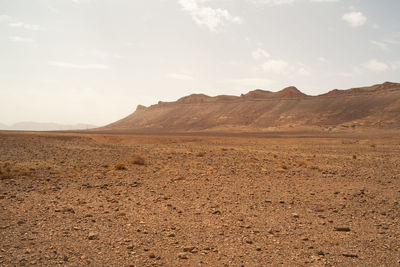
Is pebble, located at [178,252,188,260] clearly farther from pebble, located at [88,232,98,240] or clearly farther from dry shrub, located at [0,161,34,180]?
dry shrub, located at [0,161,34,180]

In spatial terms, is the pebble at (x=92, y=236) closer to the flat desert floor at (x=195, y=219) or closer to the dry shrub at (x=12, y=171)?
the flat desert floor at (x=195, y=219)

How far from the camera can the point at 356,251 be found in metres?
4.93

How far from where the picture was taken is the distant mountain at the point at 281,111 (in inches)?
3066

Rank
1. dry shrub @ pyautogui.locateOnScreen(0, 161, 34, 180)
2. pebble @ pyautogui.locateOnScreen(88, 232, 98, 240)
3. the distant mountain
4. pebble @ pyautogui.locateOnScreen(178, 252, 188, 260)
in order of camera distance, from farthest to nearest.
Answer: the distant mountain < dry shrub @ pyautogui.locateOnScreen(0, 161, 34, 180) < pebble @ pyautogui.locateOnScreen(88, 232, 98, 240) < pebble @ pyautogui.locateOnScreen(178, 252, 188, 260)

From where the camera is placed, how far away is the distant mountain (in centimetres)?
7788

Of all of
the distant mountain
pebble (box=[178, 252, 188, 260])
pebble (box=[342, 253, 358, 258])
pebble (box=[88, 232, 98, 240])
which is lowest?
pebble (box=[342, 253, 358, 258])

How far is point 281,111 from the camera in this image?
9931cm

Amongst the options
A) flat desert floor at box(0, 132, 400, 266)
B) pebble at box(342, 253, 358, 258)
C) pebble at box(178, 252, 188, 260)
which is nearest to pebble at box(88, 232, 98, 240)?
flat desert floor at box(0, 132, 400, 266)

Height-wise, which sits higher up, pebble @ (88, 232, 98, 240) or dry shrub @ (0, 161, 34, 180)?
dry shrub @ (0, 161, 34, 180)

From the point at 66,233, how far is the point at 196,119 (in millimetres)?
111830

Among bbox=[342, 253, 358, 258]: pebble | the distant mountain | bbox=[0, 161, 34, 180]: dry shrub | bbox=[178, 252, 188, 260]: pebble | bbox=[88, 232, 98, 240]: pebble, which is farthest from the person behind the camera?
the distant mountain

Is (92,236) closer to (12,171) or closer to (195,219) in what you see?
(195,219)

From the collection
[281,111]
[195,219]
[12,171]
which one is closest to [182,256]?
[195,219]

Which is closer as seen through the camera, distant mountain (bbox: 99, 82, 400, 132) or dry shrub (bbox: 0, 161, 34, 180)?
A: dry shrub (bbox: 0, 161, 34, 180)
